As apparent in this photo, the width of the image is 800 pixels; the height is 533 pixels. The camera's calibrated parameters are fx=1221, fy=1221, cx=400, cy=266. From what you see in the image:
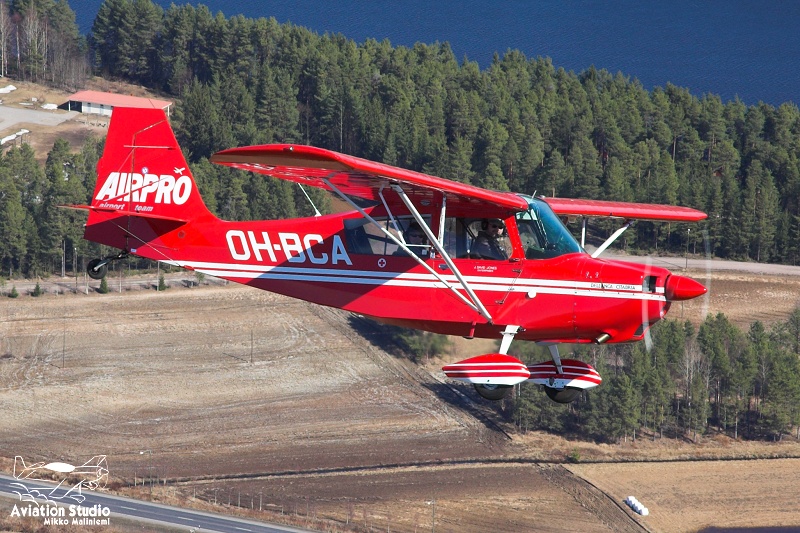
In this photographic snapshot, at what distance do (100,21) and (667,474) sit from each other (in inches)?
3383

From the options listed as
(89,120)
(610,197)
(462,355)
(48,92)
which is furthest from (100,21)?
(462,355)

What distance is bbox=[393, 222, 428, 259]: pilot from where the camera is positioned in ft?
79.4

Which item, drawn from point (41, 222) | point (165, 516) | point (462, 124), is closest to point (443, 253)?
point (165, 516)

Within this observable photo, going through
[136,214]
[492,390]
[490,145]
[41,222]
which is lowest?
[492,390]

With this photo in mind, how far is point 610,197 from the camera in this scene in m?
83.1

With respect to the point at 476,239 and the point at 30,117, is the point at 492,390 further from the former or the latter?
the point at 30,117

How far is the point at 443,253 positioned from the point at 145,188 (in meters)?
7.67

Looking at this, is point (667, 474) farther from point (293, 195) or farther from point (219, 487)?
point (293, 195)

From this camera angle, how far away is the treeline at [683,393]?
59938 millimetres

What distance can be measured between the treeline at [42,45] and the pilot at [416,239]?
98115mm

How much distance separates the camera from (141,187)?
2731 cm

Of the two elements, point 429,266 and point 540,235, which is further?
point 429,266

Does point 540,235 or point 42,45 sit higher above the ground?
point 42,45

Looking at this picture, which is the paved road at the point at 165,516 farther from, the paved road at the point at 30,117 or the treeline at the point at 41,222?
the paved road at the point at 30,117
